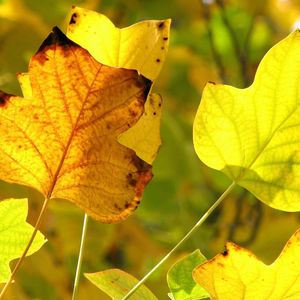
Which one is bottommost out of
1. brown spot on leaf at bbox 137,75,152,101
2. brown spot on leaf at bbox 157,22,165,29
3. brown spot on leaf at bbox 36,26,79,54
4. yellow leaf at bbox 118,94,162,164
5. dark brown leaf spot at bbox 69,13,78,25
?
yellow leaf at bbox 118,94,162,164

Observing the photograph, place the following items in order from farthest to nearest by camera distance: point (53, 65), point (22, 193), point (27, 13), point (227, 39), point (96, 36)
→ 1. point (227, 39)
2. point (27, 13)
3. point (22, 193)
4. point (96, 36)
5. point (53, 65)

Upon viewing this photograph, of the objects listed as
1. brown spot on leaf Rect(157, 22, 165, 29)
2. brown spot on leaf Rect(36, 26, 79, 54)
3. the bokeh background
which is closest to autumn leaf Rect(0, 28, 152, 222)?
brown spot on leaf Rect(36, 26, 79, 54)

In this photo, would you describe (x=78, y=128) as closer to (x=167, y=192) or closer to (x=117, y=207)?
(x=117, y=207)

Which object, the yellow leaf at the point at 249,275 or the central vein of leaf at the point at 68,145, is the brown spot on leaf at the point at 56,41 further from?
the yellow leaf at the point at 249,275

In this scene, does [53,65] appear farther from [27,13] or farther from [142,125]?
[27,13]

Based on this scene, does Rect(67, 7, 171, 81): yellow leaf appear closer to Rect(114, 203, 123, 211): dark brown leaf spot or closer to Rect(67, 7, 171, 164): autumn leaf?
Rect(67, 7, 171, 164): autumn leaf

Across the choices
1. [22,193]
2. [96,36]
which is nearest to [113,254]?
[22,193]
